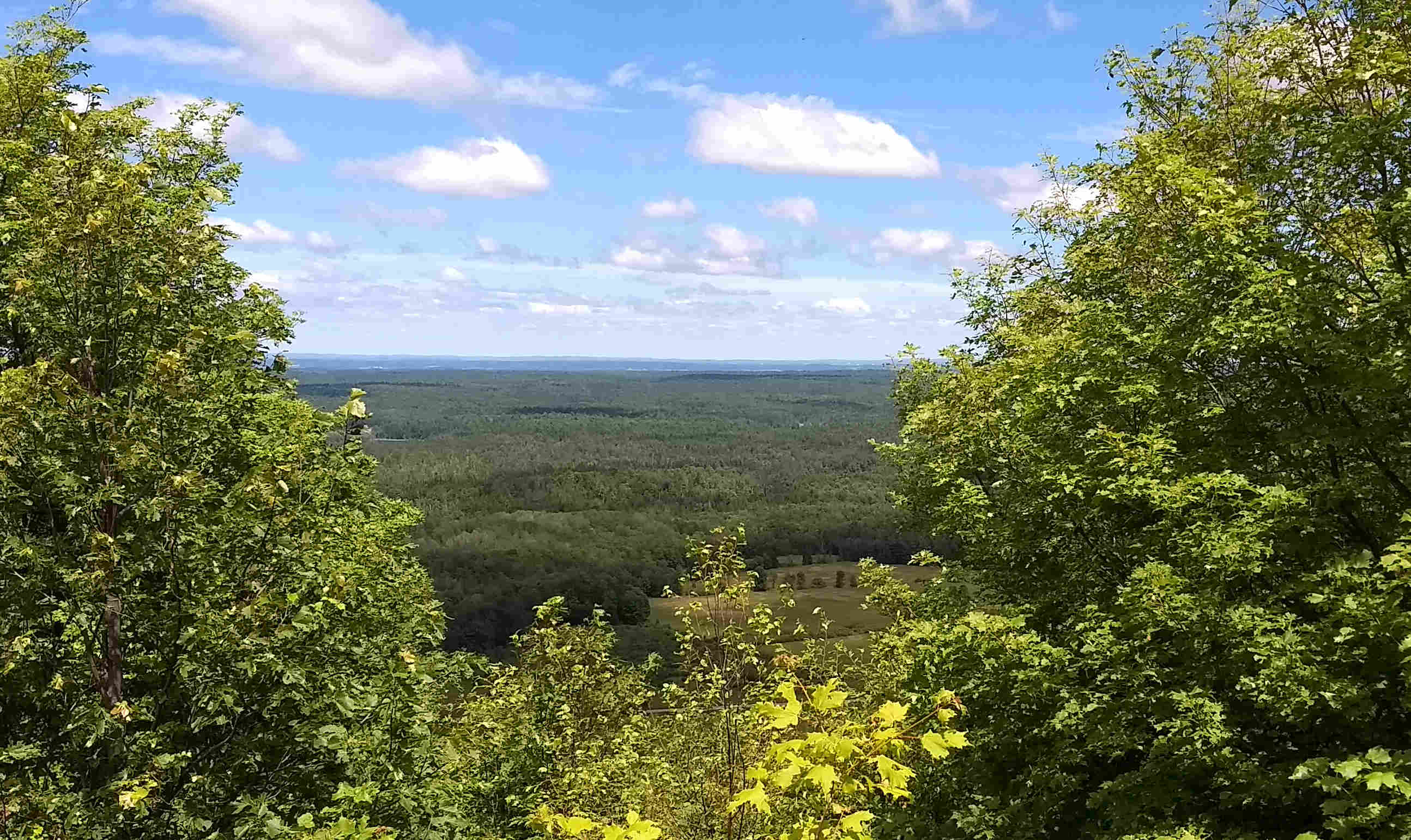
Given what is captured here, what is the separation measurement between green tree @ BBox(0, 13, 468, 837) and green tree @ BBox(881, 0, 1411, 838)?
8.48 metres

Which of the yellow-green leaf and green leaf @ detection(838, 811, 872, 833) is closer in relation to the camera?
the yellow-green leaf

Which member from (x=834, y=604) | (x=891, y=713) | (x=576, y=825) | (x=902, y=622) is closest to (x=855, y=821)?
(x=891, y=713)

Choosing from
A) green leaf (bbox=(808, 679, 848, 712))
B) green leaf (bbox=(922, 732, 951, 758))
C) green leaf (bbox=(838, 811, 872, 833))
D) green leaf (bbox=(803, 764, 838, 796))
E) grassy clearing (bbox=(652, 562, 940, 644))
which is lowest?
grassy clearing (bbox=(652, 562, 940, 644))

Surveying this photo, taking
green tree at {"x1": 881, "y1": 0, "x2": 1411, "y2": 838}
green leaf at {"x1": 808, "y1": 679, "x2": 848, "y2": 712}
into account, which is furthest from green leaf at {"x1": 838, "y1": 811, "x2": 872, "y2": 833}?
green tree at {"x1": 881, "y1": 0, "x2": 1411, "y2": 838}

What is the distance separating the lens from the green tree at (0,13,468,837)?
8.20m

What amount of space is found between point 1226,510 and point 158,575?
13281mm

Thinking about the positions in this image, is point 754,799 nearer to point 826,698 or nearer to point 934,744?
point 826,698

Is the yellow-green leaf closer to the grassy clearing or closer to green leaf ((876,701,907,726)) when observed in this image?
green leaf ((876,701,907,726))

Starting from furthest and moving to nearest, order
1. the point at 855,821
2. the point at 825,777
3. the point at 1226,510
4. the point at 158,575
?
the point at 1226,510 < the point at 158,575 < the point at 855,821 < the point at 825,777

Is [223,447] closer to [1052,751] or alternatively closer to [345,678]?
[345,678]

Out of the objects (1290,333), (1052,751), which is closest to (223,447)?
(1052,751)

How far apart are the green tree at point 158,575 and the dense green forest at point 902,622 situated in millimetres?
55

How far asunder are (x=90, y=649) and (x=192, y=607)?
1.04 m

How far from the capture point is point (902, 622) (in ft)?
62.0
